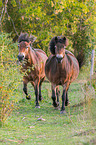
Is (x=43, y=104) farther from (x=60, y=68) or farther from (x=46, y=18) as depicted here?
(x=46, y=18)

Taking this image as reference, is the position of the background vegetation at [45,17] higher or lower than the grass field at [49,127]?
higher

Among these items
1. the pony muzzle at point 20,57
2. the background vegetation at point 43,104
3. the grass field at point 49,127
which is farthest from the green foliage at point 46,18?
the grass field at point 49,127

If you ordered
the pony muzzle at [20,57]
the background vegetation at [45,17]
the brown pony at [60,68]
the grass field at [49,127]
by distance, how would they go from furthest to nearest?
the background vegetation at [45,17] < the pony muzzle at [20,57] < the brown pony at [60,68] < the grass field at [49,127]

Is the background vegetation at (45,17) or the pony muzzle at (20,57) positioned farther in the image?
the background vegetation at (45,17)

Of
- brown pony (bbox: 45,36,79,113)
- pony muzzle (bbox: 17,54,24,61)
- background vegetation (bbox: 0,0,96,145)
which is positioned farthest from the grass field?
pony muzzle (bbox: 17,54,24,61)

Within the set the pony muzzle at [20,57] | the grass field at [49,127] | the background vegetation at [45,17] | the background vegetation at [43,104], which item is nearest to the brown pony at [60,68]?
the background vegetation at [43,104]

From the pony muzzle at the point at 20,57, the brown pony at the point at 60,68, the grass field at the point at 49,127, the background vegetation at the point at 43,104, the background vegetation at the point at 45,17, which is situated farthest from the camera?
the background vegetation at the point at 45,17

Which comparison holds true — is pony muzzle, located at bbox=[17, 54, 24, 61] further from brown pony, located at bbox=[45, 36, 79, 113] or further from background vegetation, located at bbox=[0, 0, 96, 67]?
background vegetation, located at bbox=[0, 0, 96, 67]

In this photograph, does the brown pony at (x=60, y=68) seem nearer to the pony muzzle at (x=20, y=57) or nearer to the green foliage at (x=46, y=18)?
the pony muzzle at (x=20, y=57)

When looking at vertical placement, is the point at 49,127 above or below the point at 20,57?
below

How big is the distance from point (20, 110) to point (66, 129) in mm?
3004

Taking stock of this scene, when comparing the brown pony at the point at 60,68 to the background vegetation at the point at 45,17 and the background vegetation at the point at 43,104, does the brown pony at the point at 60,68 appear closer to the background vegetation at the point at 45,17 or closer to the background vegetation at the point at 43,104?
the background vegetation at the point at 43,104

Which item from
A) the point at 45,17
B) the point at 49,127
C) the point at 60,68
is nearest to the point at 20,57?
the point at 60,68

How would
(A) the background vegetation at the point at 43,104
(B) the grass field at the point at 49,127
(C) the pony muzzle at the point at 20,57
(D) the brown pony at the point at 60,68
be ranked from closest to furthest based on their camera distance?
1. (B) the grass field at the point at 49,127
2. (A) the background vegetation at the point at 43,104
3. (D) the brown pony at the point at 60,68
4. (C) the pony muzzle at the point at 20,57
